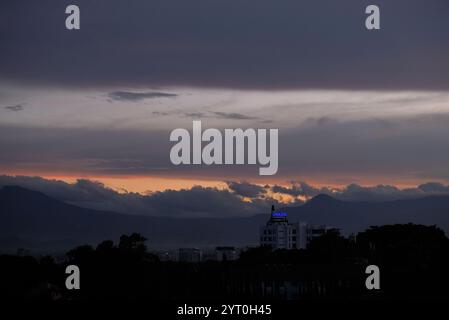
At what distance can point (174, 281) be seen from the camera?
417 ft

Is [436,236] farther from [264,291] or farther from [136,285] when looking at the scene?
[136,285]

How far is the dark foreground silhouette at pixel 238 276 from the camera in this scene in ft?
365

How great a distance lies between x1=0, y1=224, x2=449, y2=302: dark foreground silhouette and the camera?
111375mm

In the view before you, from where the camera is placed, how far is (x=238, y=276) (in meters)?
139
